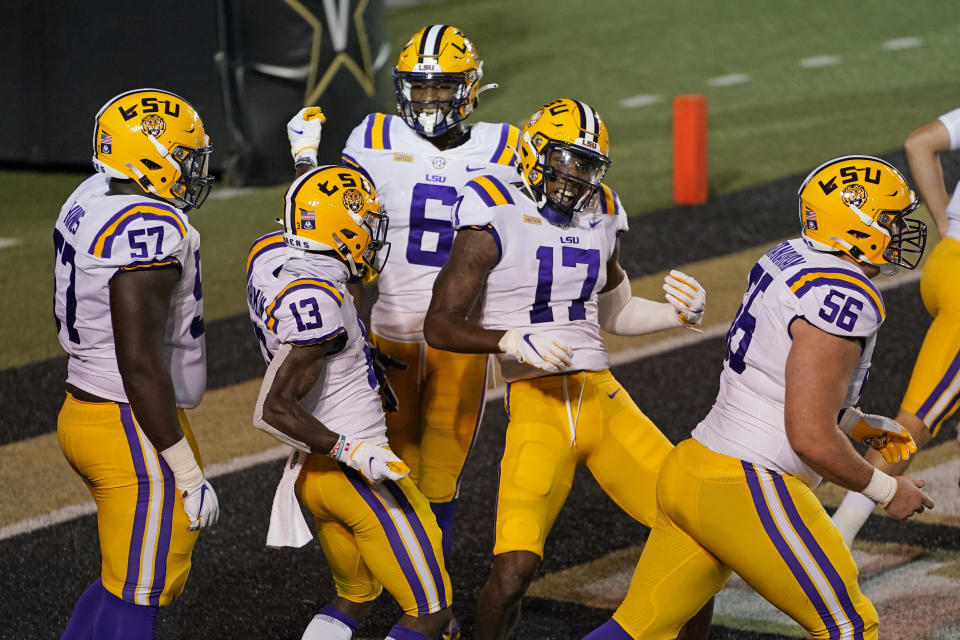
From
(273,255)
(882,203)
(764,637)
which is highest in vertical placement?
(882,203)

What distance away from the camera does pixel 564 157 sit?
4.41 m

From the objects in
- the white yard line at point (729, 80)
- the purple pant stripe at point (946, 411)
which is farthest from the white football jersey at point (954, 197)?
the white yard line at point (729, 80)

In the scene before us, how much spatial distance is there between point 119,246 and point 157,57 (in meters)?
8.68

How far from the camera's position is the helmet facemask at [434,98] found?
16.4 feet

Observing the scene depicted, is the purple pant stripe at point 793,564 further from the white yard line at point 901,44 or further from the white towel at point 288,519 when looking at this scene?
the white yard line at point 901,44

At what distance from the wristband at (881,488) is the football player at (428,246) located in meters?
1.69

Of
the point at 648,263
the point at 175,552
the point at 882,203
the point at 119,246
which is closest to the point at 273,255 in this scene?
the point at 119,246

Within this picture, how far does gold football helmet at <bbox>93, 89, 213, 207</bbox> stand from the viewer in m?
3.98

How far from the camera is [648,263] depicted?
375 inches

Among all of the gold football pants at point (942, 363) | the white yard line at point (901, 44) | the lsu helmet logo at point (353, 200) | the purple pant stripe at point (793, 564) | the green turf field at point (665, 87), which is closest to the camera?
the purple pant stripe at point (793, 564)

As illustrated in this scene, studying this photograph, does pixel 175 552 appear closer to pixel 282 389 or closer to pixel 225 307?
pixel 282 389

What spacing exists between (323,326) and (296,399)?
225mm

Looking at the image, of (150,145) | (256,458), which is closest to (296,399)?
(150,145)

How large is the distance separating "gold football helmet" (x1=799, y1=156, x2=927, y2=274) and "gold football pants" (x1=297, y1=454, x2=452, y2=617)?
1394 millimetres
